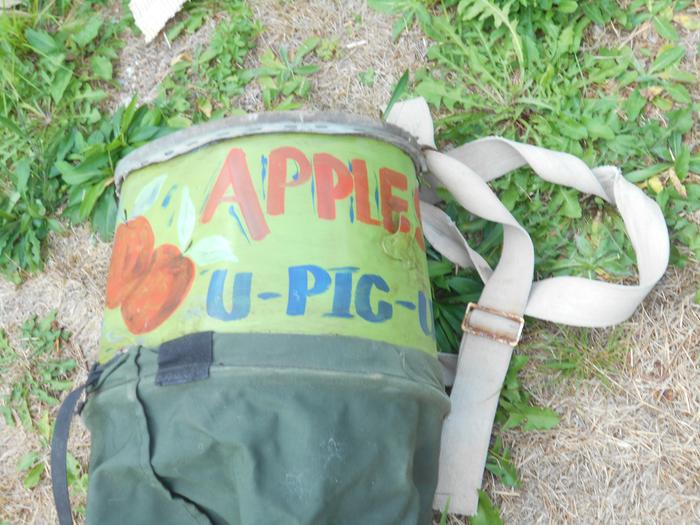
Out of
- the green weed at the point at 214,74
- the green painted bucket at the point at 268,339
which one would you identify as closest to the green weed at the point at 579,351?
the green painted bucket at the point at 268,339

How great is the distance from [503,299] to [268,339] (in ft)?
2.45

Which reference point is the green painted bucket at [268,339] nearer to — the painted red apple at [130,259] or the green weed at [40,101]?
the painted red apple at [130,259]

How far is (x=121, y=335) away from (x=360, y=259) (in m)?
0.51

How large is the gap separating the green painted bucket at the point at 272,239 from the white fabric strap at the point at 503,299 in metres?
0.30

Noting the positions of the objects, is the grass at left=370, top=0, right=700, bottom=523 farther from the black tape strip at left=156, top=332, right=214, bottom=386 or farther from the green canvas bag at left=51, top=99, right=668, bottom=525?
the black tape strip at left=156, top=332, right=214, bottom=386

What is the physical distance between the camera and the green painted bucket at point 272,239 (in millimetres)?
1563

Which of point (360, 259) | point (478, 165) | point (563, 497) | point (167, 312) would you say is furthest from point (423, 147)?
point (563, 497)

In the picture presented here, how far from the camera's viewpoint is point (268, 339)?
1.51 meters

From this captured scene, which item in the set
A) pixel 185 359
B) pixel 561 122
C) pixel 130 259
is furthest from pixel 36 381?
pixel 561 122

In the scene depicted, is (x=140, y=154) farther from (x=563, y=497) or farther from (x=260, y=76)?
(x=563, y=497)

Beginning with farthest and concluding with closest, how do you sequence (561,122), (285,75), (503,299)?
1. (285,75)
2. (561,122)
3. (503,299)

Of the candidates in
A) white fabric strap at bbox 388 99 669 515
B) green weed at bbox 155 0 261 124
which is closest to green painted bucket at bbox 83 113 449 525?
white fabric strap at bbox 388 99 669 515

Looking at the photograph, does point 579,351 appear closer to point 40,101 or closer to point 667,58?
point 667,58

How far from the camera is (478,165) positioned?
215 cm
